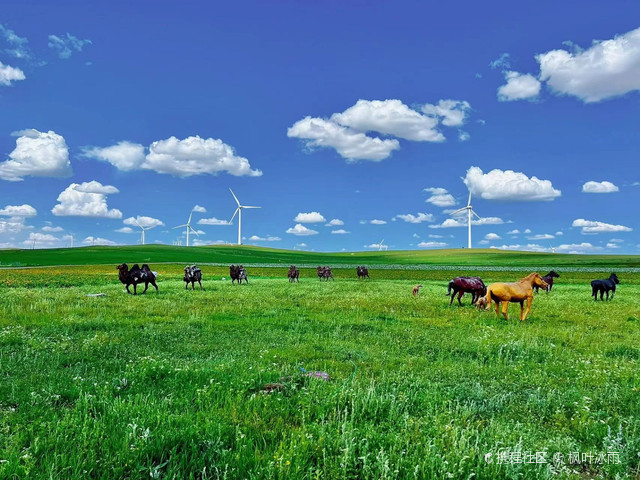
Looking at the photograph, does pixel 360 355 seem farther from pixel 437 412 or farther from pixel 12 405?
pixel 12 405

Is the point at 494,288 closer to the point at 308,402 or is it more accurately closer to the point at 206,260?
the point at 308,402

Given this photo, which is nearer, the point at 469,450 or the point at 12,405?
the point at 469,450

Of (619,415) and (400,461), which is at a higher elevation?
(400,461)

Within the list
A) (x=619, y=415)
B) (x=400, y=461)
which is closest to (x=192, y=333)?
(x=400, y=461)

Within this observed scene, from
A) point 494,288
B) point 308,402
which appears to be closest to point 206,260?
point 494,288

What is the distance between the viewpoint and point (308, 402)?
18.3ft

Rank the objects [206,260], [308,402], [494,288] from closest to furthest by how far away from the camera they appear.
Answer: [308,402] < [494,288] < [206,260]

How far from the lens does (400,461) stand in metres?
4.02

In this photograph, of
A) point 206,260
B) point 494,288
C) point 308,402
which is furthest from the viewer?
point 206,260

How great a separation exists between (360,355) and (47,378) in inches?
260

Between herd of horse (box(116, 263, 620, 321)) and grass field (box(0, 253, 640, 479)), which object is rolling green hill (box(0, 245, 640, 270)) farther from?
grass field (box(0, 253, 640, 479))

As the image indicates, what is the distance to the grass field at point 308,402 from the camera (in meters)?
4.03

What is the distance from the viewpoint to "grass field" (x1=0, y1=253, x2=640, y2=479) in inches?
159

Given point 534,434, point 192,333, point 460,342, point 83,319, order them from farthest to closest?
point 83,319, point 192,333, point 460,342, point 534,434
